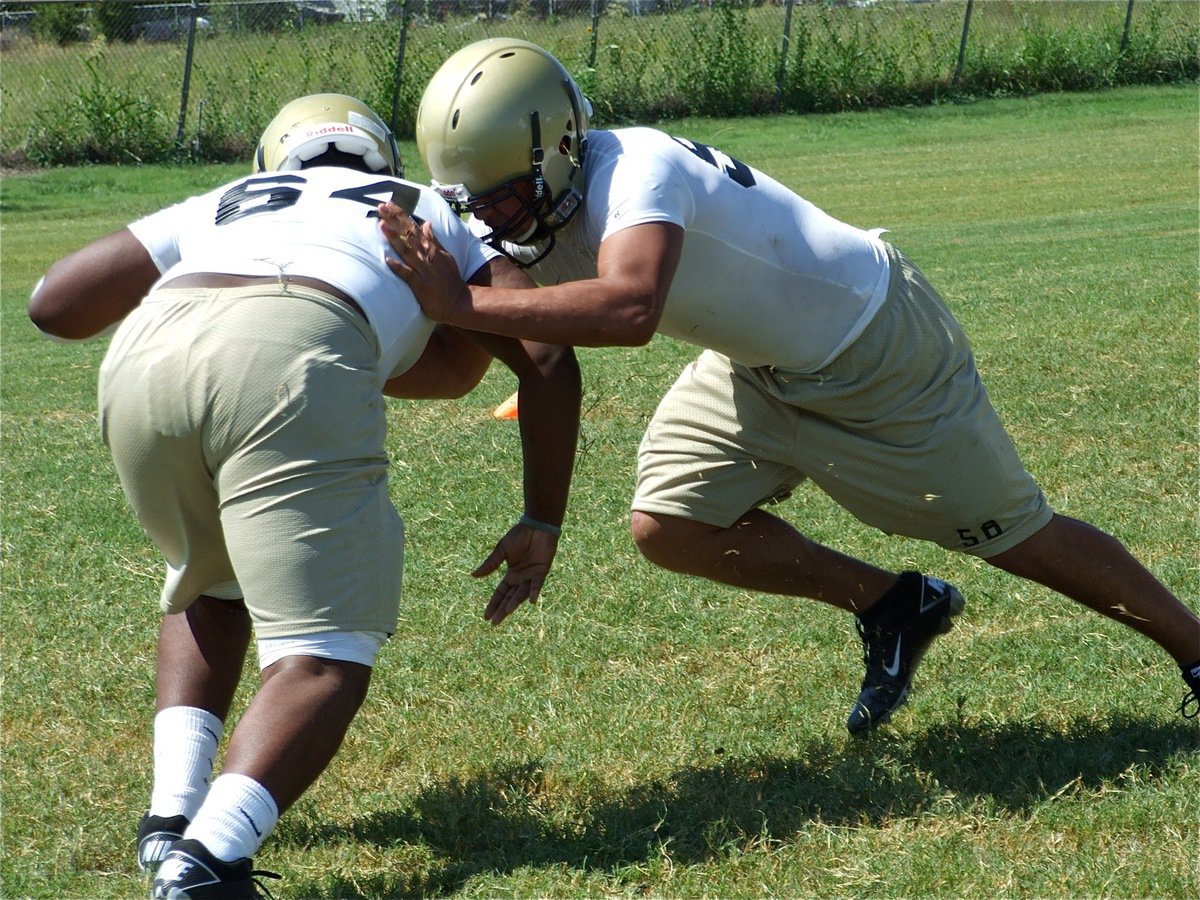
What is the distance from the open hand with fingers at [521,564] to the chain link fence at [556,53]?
2040 cm

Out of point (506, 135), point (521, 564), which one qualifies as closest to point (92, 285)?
point (506, 135)

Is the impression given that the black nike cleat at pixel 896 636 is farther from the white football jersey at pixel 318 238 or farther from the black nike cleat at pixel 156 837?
the black nike cleat at pixel 156 837

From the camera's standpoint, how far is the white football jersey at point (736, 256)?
3490 mm

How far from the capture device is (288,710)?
2.94 meters

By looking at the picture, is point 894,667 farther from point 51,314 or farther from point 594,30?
point 594,30

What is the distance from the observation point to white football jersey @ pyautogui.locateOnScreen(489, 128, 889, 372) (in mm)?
3490

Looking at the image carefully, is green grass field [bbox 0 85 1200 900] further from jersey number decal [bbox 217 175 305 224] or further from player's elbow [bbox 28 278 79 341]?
jersey number decal [bbox 217 175 305 224]

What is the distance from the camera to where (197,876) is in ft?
8.93

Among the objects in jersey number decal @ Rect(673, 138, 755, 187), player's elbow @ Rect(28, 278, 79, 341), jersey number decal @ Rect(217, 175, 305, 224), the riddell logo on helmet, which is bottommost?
player's elbow @ Rect(28, 278, 79, 341)

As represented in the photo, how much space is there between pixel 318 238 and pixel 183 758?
4.16 feet

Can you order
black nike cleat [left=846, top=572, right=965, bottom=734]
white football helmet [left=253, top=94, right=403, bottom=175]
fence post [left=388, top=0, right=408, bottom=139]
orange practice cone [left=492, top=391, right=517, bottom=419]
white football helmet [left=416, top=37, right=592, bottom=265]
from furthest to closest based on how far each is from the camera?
fence post [left=388, top=0, right=408, bottom=139]
orange practice cone [left=492, top=391, right=517, bottom=419]
black nike cleat [left=846, top=572, right=965, bottom=734]
white football helmet [left=253, top=94, right=403, bottom=175]
white football helmet [left=416, top=37, right=592, bottom=265]

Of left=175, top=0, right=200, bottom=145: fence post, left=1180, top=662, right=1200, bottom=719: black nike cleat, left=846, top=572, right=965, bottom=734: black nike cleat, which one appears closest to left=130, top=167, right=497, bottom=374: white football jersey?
left=846, top=572, right=965, bottom=734: black nike cleat

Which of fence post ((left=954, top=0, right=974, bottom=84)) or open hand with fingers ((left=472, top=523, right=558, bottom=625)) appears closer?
open hand with fingers ((left=472, top=523, right=558, bottom=625))

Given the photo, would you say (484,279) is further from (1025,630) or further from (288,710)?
(1025,630)
